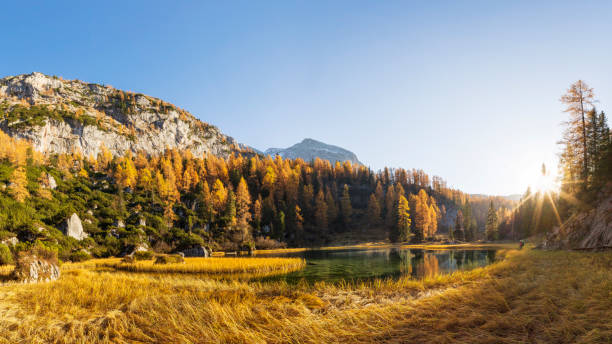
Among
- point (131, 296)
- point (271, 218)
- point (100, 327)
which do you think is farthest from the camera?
point (271, 218)

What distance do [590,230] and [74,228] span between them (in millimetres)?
64426

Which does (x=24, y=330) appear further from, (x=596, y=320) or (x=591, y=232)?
(x=591, y=232)

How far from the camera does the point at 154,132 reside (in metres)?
184

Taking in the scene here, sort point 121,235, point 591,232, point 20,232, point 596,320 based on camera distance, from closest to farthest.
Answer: point 596,320
point 591,232
point 20,232
point 121,235

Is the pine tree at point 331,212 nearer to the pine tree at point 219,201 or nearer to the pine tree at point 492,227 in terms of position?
the pine tree at point 219,201

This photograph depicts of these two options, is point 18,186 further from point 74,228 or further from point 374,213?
point 374,213

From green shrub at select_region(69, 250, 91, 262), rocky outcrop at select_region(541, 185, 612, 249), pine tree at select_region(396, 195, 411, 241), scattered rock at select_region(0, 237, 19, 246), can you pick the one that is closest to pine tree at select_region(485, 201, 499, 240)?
→ pine tree at select_region(396, 195, 411, 241)

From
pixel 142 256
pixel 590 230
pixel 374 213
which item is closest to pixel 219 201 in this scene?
pixel 142 256

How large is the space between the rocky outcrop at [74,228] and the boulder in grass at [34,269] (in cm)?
3016

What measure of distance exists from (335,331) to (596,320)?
180 inches

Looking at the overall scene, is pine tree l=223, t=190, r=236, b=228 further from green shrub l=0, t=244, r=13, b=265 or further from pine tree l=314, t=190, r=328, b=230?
green shrub l=0, t=244, r=13, b=265

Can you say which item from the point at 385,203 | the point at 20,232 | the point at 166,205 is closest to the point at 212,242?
the point at 166,205

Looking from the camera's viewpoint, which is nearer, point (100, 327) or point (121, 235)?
point (100, 327)

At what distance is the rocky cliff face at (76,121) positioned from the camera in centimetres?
12519
